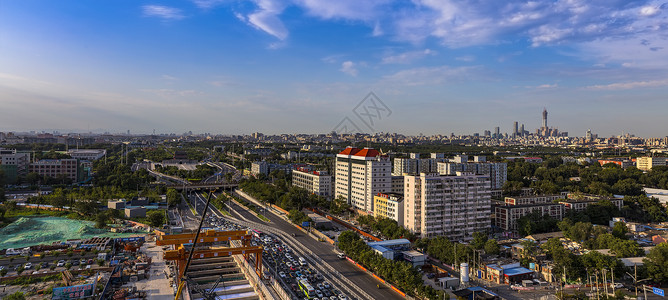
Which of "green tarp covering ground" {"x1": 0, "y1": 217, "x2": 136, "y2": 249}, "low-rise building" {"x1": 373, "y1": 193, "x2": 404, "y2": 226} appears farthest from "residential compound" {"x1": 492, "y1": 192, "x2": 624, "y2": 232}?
"green tarp covering ground" {"x1": 0, "y1": 217, "x2": 136, "y2": 249}

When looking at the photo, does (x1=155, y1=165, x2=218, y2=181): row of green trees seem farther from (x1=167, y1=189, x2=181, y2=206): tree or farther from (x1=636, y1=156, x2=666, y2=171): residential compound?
(x1=636, y1=156, x2=666, y2=171): residential compound

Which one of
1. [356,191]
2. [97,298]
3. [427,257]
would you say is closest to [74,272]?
[97,298]

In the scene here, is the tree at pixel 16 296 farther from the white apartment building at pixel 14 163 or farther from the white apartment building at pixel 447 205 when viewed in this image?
the white apartment building at pixel 14 163

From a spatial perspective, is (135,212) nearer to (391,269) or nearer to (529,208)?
(391,269)

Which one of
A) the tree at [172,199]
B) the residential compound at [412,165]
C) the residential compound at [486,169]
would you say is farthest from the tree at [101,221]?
the residential compound at [486,169]

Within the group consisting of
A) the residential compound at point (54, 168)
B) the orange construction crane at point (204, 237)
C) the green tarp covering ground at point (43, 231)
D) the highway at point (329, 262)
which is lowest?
the highway at point (329, 262)

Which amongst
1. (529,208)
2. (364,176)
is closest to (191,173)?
(364,176)
